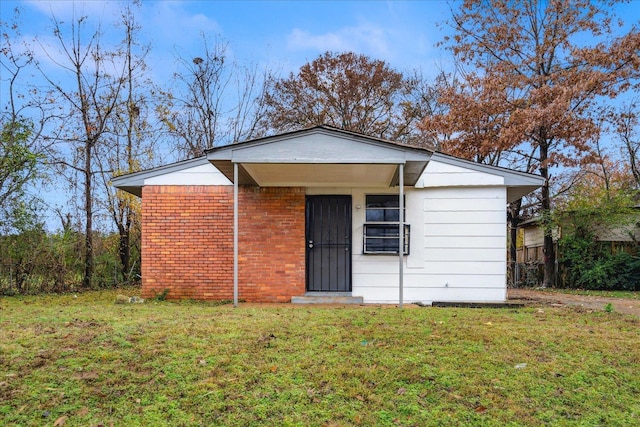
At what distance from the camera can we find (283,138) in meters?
7.03

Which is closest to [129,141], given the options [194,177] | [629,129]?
[194,177]

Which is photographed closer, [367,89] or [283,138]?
[283,138]

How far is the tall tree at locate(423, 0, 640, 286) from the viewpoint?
14742mm

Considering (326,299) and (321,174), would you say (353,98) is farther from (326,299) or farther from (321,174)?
(326,299)

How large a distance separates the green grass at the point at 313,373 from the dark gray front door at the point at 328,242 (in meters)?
3.23

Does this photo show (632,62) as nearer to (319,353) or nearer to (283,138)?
(283,138)

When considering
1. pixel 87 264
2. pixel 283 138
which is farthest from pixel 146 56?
pixel 283 138

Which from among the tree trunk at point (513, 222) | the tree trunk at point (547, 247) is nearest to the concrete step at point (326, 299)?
the tree trunk at point (547, 247)

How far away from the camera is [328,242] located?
8.88 meters

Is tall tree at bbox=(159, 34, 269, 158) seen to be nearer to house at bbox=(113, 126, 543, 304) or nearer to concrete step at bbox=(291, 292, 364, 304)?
house at bbox=(113, 126, 543, 304)

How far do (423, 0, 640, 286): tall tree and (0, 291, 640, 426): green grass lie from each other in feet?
35.9

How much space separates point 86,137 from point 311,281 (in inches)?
320

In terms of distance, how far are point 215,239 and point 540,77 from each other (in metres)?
12.8

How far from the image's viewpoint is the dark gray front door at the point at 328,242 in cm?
886
